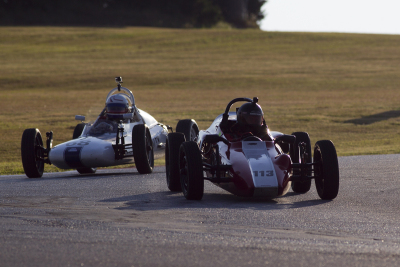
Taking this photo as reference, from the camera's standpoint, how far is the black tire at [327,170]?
29.4ft

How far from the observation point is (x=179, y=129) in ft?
42.8

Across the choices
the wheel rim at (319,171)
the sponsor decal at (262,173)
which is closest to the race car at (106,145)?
the wheel rim at (319,171)

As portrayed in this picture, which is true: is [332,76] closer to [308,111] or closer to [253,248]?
[308,111]

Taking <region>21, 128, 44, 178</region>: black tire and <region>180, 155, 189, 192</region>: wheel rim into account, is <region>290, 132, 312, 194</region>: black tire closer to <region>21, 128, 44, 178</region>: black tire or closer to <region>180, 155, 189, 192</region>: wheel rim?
<region>180, 155, 189, 192</region>: wheel rim

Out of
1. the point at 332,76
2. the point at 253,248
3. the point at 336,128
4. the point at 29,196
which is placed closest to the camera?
the point at 253,248

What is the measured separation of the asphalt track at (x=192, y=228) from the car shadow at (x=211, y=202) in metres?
0.01

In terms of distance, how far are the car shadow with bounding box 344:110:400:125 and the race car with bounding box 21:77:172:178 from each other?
1353cm

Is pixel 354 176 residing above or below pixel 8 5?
below

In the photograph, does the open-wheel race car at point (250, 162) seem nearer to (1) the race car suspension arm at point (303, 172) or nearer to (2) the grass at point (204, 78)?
(1) the race car suspension arm at point (303, 172)

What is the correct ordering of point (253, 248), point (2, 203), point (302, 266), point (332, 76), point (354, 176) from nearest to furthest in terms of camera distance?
point (302, 266) < point (253, 248) < point (2, 203) < point (354, 176) < point (332, 76)

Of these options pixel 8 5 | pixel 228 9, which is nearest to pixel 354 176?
pixel 8 5

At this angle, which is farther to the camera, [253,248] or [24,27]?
[24,27]

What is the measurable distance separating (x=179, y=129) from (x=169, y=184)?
280cm

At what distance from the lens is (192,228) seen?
704cm
